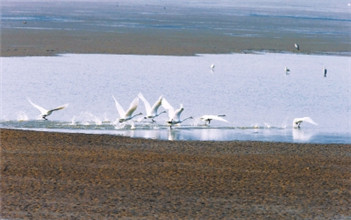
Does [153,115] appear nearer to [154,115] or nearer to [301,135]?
[154,115]

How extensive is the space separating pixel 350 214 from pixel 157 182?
2805mm

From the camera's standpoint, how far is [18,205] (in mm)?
10828

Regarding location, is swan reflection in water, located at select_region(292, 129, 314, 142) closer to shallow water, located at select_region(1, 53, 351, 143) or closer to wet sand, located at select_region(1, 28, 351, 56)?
shallow water, located at select_region(1, 53, 351, 143)

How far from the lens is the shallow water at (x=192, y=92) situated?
1933 cm

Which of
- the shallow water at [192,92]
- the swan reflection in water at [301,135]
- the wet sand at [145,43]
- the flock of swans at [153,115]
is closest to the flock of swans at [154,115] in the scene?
the flock of swans at [153,115]

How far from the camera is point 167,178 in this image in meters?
12.9

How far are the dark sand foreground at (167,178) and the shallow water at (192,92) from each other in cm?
225

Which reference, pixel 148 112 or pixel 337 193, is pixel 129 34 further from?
pixel 337 193

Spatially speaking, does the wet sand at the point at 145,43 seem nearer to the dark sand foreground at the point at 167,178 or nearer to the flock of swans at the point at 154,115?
the flock of swans at the point at 154,115

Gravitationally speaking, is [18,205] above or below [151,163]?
below

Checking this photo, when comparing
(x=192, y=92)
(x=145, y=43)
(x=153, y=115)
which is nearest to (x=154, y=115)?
(x=153, y=115)

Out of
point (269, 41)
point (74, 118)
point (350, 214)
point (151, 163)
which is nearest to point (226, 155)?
point (151, 163)

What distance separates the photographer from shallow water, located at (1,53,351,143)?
19328 mm

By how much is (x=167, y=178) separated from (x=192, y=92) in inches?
548
